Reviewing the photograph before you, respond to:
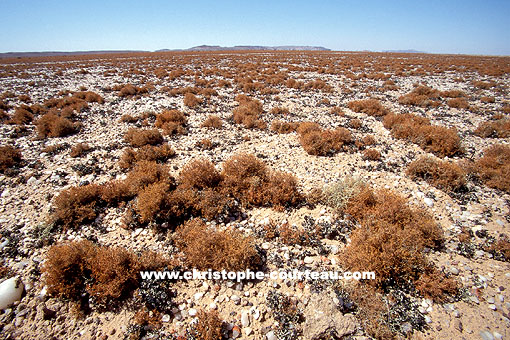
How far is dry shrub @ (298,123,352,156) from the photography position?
29.2 feet

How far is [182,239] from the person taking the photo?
16.8 ft

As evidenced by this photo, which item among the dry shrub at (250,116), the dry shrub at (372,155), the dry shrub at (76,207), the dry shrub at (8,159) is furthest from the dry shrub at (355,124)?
the dry shrub at (8,159)

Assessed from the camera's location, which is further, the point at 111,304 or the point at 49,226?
the point at 49,226

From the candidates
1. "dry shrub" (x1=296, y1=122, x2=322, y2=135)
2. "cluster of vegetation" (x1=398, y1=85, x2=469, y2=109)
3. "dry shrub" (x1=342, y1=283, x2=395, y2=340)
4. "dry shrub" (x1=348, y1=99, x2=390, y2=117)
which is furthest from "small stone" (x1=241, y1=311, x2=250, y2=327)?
"cluster of vegetation" (x1=398, y1=85, x2=469, y2=109)

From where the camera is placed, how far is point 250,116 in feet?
39.8

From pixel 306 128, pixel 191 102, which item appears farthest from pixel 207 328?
pixel 191 102

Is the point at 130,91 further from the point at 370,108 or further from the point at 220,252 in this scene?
the point at 220,252

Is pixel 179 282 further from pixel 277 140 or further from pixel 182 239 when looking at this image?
pixel 277 140

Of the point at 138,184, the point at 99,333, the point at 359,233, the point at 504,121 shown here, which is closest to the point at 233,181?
the point at 138,184

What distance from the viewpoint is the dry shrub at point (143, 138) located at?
955cm

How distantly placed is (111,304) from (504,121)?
17563 mm

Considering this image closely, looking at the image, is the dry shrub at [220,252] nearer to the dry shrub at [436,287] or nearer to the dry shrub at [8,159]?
the dry shrub at [436,287]

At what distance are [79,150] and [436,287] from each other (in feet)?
39.0

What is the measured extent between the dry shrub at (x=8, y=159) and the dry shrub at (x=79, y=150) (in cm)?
179
